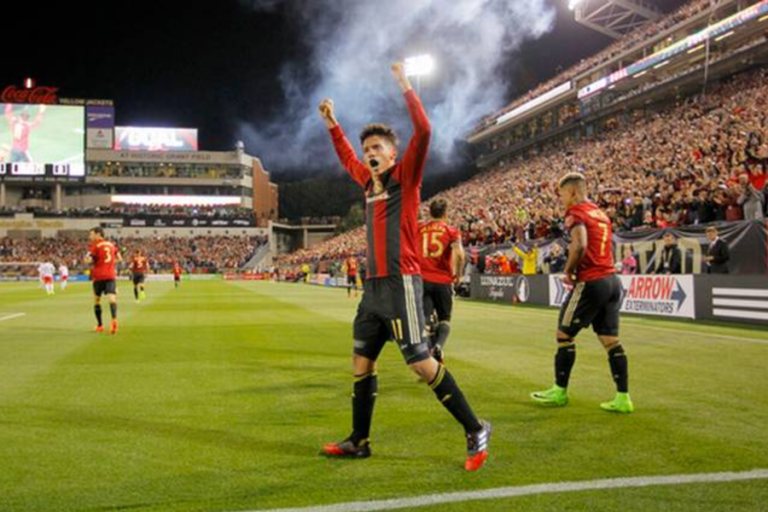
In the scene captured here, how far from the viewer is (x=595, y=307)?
241 inches

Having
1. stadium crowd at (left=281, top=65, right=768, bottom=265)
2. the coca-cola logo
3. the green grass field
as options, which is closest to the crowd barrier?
stadium crowd at (left=281, top=65, right=768, bottom=265)

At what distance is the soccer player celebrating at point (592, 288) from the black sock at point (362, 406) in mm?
2353

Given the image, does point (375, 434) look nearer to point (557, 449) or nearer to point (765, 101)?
point (557, 449)

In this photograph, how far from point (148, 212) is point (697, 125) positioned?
247 feet

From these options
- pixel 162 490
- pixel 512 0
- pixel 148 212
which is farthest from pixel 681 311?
pixel 148 212

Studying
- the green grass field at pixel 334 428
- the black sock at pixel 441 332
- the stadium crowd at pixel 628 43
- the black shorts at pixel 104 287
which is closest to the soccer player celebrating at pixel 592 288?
the green grass field at pixel 334 428

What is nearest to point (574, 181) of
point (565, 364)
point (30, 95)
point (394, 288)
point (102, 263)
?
point (565, 364)

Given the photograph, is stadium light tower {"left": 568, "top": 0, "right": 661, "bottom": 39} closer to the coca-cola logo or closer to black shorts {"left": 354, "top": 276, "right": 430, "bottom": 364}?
black shorts {"left": 354, "top": 276, "right": 430, "bottom": 364}

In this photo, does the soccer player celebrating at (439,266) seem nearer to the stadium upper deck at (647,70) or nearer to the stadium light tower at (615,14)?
the stadium upper deck at (647,70)

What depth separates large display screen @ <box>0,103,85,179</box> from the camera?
3287 inches

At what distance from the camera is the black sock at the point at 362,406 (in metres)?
4.65

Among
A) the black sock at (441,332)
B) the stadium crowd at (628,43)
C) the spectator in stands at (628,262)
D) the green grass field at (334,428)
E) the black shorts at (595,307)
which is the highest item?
the stadium crowd at (628,43)

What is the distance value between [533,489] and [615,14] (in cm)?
6087

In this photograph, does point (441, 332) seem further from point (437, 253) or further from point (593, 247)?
point (593, 247)
